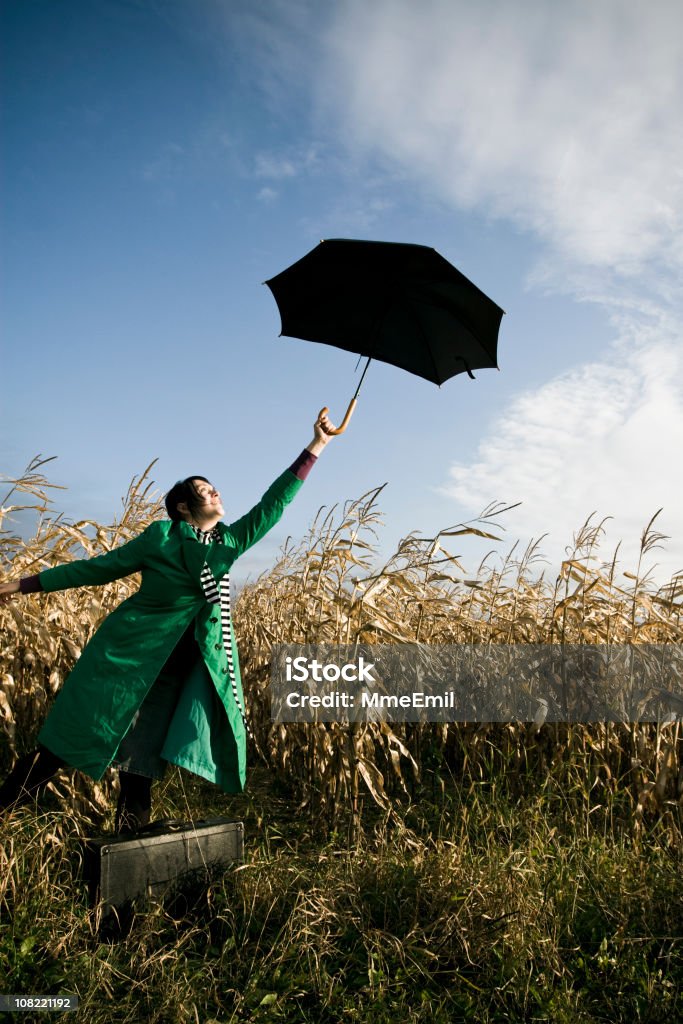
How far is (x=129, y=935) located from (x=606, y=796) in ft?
7.96

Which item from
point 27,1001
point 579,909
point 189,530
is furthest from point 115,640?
point 579,909

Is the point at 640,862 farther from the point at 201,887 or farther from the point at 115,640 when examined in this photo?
the point at 115,640

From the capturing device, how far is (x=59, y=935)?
8.63ft

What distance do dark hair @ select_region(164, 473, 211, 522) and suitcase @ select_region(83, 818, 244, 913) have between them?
1307mm

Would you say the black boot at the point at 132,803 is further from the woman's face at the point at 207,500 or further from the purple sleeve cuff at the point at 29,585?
the woman's face at the point at 207,500

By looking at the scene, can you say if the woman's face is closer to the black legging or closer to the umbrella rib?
the black legging

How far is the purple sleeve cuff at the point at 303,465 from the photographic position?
3.21m

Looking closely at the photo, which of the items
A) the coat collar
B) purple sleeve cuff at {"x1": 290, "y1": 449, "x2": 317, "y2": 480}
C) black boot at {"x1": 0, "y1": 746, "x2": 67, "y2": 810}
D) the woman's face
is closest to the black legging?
black boot at {"x1": 0, "y1": 746, "x2": 67, "y2": 810}

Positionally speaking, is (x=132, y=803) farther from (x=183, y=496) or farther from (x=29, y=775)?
(x=183, y=496)

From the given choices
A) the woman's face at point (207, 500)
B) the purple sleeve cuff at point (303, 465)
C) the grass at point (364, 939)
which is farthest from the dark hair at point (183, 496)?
the grass at point (364, 939)

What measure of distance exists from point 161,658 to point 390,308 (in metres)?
2.12

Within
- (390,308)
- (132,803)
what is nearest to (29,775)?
(132,803)

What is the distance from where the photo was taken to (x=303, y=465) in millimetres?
3209

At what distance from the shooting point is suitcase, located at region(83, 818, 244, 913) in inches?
108
